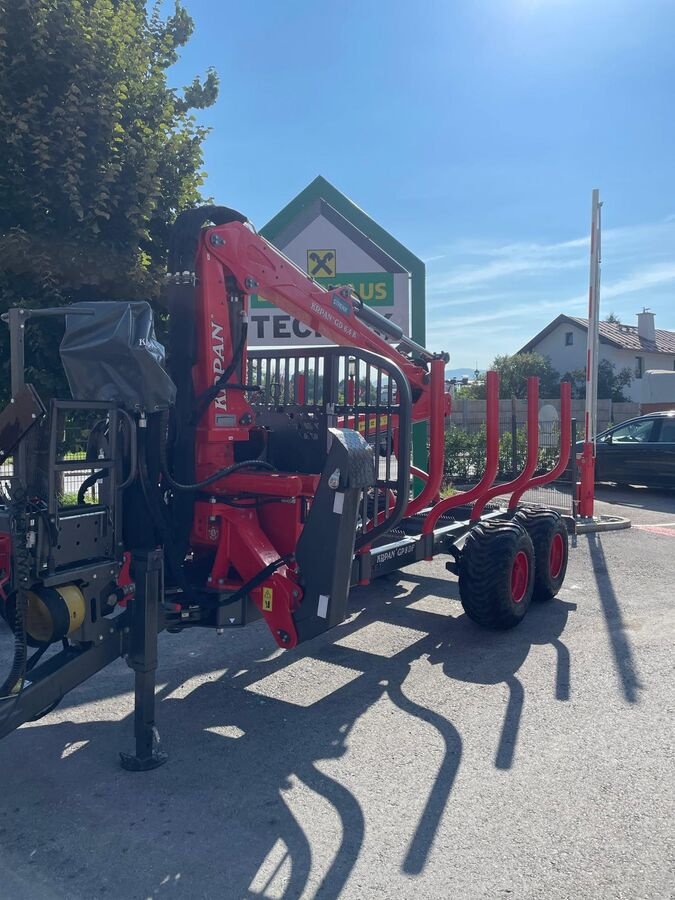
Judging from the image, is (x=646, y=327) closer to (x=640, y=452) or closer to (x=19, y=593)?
(x=640, y=452)

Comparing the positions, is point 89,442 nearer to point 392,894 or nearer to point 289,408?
point 289,408

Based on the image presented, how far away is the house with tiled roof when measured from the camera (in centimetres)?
4284

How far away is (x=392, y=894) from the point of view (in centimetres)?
305

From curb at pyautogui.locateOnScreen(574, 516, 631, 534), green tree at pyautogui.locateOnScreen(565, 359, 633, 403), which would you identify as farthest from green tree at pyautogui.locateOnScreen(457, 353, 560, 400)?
curb at pyautogui.locateOnScreen(574, 516, 631, 534)

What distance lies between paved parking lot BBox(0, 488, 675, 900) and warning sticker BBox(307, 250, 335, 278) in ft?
22.9

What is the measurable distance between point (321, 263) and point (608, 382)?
31656 mm

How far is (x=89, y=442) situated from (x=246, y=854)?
8.04ft

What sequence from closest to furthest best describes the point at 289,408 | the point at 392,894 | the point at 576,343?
the point at 392,894
the point at 289,408
the point at 576,343

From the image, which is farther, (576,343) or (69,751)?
(576,343)

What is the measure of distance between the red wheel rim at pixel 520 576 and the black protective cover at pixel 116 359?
355 cm

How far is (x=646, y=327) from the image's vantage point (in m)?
46.3

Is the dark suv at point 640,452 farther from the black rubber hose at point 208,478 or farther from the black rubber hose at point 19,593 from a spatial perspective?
the black rubber hose at point 19,593

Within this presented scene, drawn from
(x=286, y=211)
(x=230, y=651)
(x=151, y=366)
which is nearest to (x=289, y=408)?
(x=151, y=366)

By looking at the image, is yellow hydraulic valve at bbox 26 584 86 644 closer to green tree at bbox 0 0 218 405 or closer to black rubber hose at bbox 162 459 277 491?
black rubber hose at bbox 162 459 277 491
